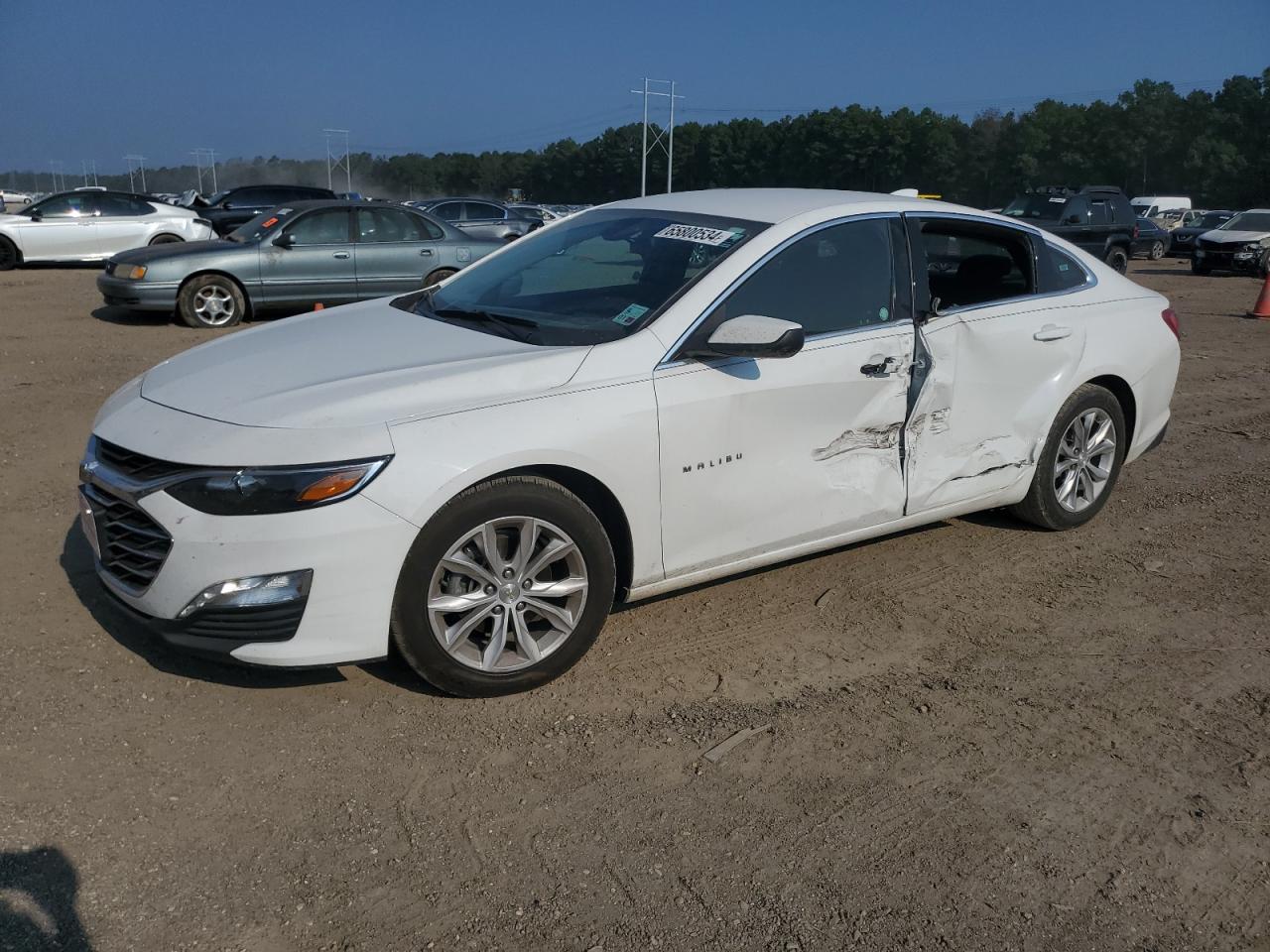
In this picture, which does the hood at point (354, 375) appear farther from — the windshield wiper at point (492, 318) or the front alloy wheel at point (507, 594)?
the front alloy wheel at point (507, 594)

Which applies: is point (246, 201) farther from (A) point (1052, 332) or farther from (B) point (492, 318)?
(A) point (1052, 332)

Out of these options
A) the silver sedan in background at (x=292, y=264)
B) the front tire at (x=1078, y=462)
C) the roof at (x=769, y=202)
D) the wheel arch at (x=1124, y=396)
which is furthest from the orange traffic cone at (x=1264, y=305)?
the roof at (x=769, y=202)

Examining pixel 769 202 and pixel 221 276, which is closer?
pixel 769 202

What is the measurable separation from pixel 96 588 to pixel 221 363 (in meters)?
1.20

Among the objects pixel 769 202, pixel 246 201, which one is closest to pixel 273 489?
pixel 769 202

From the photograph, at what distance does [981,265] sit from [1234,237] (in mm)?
21928

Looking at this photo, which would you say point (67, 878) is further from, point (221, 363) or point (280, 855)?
point (221, 363)

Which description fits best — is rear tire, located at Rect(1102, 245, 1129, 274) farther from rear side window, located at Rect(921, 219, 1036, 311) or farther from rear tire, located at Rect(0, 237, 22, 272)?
rear tire, located at Rect(0, 237, 22, 272)

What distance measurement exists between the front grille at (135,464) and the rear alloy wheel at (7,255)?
18.2m

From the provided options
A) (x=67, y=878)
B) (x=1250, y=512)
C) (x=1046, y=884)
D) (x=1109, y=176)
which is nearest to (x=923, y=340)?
(x=1046, y=884)

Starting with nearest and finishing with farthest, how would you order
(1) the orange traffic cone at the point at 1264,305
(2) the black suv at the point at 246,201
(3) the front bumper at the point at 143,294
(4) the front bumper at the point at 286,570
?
(4) the front bumper at the point at 286,570, (3) the front bumper at the point at 143,294, (1) the orange traffic cone at the point at 1264,305, (2) the black suv at the point at 246,201

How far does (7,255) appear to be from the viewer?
1923 centimetres

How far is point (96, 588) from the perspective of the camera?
4.54m

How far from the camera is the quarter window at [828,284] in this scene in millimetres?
4203
